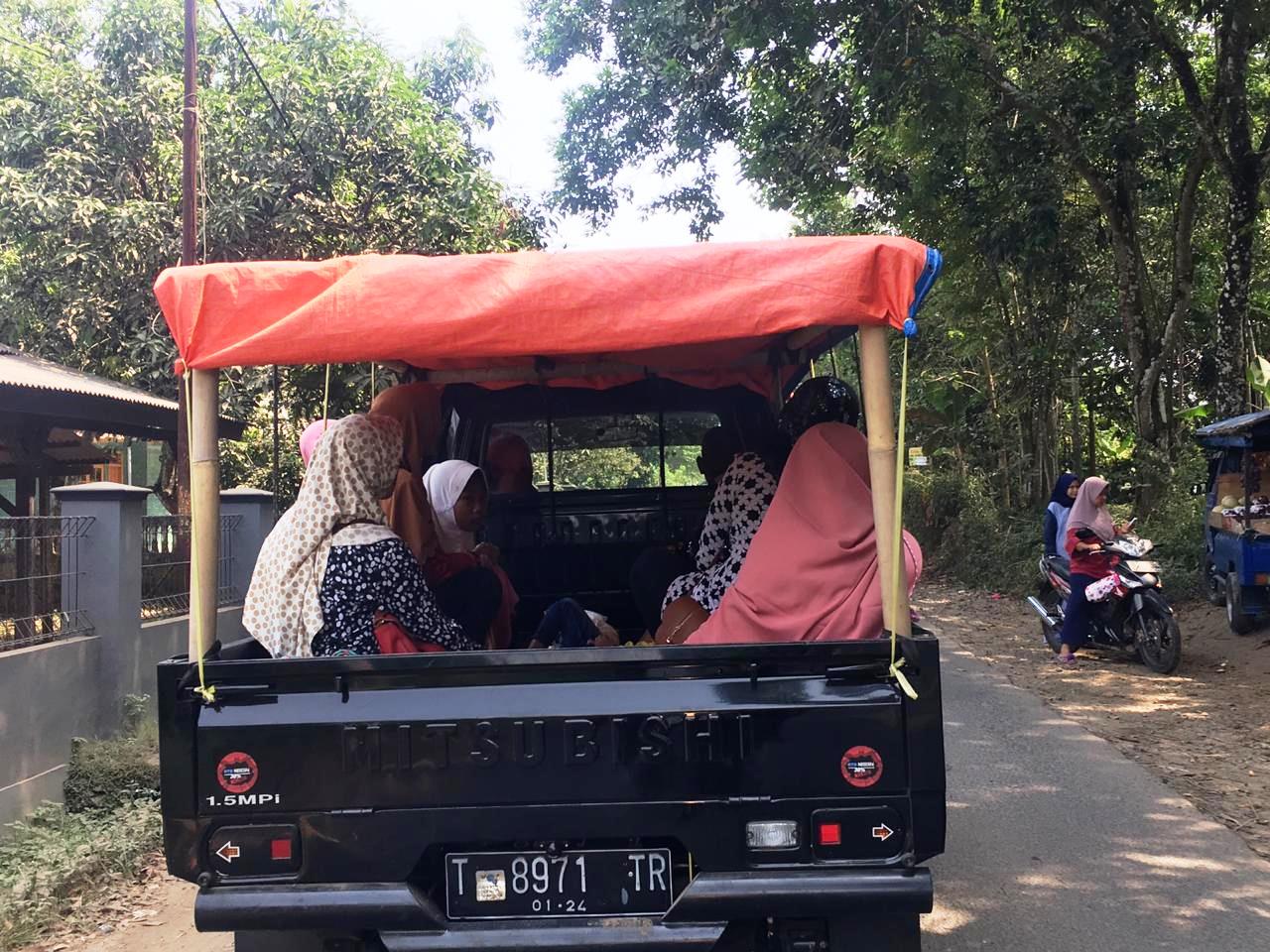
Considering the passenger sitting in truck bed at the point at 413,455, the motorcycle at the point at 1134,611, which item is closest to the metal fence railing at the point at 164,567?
the passenger sitting in truck bed at the point at 413,455

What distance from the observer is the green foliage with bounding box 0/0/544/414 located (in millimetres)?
13375

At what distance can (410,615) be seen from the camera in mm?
3402

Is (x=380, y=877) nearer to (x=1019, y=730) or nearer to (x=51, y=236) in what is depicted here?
(x=1019, y=730)

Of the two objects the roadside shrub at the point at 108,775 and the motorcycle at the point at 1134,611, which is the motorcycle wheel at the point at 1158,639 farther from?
the roadside shrub at the point at 108,775

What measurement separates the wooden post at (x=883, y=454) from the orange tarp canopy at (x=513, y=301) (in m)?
0.11

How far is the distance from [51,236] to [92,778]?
9380 mm

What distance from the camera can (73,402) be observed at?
1023 cm

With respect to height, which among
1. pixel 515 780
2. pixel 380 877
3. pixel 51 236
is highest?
pixel 51 236

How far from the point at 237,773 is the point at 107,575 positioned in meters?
4.49

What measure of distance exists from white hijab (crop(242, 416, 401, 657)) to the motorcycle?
281 inches

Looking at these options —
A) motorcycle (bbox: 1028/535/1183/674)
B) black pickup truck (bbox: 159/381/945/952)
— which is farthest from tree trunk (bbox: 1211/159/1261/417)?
black pickup truck (bbox: 159/381/945/952)

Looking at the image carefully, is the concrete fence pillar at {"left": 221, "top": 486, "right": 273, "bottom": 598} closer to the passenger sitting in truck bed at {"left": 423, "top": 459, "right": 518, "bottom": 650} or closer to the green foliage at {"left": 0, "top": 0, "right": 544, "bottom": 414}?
the green foliage at {"left": 0, "top": 0, "right": 544, "bottom": 414}

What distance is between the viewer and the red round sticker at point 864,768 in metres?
2.85

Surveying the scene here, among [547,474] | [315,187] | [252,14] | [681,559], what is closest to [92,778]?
[547,474]
